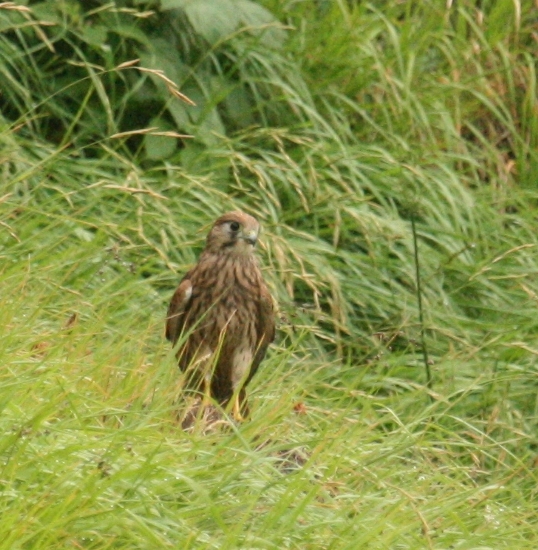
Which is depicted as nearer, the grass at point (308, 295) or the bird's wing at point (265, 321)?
the grass at point (308, 295)

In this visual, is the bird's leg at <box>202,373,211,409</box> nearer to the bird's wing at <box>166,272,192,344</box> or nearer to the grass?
the grass

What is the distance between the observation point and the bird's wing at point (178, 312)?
4.74m

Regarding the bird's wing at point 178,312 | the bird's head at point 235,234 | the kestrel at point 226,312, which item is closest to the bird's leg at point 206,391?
the kestrel at point 226,312

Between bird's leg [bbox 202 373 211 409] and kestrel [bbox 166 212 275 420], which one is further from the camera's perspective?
kestrel [bbox 166 212 275 420]

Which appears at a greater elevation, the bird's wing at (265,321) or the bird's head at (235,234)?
the bird's head at (235,234)

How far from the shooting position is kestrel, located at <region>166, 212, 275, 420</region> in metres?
4.70

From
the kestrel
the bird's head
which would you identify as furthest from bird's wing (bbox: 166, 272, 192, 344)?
the bird's head

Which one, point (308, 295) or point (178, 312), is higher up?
point (178, 312)

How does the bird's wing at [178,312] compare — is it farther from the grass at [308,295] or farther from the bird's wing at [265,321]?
the bird's wing at [265,321]

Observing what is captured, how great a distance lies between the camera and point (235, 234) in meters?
4.97

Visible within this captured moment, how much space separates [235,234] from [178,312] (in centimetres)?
38

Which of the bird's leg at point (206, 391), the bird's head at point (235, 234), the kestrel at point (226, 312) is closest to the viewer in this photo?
the bird's leg at point (206, 391)

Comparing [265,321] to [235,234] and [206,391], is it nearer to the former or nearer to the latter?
[235,234]

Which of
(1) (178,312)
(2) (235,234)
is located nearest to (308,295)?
(2) (235,234)
